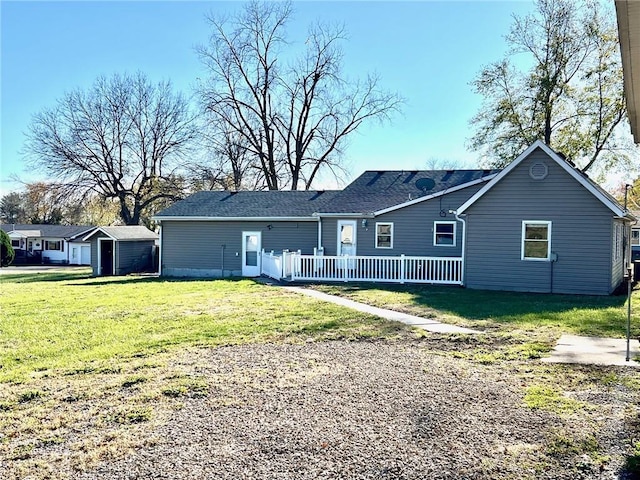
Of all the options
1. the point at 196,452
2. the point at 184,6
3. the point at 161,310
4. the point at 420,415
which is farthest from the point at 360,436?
the point at 184,6

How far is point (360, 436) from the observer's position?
4008 mm

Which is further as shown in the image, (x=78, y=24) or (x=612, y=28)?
(x=612, y=28)

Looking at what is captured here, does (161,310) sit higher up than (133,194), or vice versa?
(133,194)

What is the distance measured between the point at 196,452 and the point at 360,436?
4.25 feet

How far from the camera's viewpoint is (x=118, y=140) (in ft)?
129

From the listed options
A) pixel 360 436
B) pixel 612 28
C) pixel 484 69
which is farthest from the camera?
pixel 484 69

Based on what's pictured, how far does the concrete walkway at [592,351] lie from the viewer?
6469 mm

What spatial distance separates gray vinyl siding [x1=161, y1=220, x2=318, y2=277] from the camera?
68.7 ft

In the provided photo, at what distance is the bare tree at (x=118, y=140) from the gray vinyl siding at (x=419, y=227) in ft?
81.1

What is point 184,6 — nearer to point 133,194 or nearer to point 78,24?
point 78,24

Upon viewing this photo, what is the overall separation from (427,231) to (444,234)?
618mm

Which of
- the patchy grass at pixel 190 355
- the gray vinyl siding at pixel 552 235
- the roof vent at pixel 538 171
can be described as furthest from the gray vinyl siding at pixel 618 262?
the roof vent at pixel 538 171

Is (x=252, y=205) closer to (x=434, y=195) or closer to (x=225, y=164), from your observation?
(x=434, y=195)

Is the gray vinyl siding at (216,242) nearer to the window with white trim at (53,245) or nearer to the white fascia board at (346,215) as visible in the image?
the white fascia board at (346,215)
